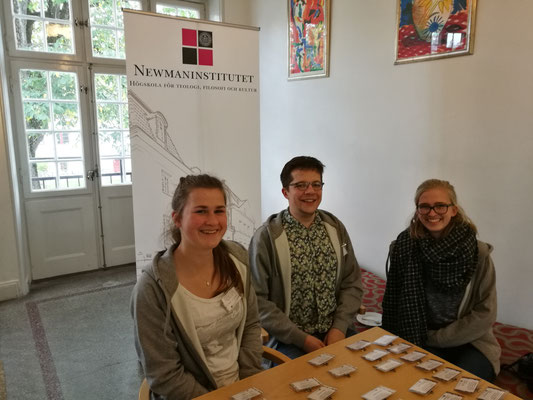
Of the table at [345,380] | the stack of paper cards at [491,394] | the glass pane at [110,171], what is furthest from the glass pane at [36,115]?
the stack of paper cards at [491,394]

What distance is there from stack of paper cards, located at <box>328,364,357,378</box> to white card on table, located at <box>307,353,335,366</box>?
4 centimetres

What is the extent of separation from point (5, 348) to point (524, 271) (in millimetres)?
3272

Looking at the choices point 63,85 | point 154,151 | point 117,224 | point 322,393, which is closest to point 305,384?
point 322,393

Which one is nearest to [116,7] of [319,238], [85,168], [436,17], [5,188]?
[85,168]

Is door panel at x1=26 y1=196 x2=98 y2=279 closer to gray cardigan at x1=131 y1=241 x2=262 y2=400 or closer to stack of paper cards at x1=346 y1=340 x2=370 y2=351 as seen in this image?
gray cardigan at x1=131 y1=241 x2=262 y2=400

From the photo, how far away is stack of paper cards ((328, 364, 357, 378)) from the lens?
112 cm

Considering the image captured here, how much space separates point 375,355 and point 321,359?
0.17 m

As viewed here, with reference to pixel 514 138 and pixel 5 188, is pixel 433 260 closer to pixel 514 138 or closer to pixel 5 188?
pixel 514 138

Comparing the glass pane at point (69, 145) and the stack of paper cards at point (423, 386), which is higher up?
the glass pane at point (69, 145)

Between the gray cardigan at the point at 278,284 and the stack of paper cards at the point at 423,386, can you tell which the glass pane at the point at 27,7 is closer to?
the gray cardigan at the point at 278,284

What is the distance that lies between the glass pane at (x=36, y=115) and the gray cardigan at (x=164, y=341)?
3111 millimetres

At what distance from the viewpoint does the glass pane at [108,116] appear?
3953 millimetres

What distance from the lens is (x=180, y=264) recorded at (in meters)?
1.29

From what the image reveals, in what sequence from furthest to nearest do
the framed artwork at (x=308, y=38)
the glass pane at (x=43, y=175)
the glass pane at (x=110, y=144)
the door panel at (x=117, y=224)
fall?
1. the door panel at (x=117, y=224)
2. the glass pane at (x=110, y=144)
3. the glass pane at (x=43, y=175)
4. the framed artwork at (x=308, y=38)
